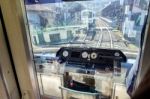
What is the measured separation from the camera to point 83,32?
108cm

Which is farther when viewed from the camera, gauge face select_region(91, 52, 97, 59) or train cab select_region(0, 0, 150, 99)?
gauge face select_region(91, 52, 97, 59)

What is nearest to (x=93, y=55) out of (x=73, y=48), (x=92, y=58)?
(x=92, y=58)

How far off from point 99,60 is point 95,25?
0.20 metres

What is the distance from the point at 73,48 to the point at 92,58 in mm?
125

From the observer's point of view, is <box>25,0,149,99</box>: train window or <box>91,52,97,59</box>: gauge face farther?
<box>91,52,97,59</box>: gauge face

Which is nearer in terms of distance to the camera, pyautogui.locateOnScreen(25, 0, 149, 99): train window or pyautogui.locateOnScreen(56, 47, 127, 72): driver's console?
pyautogui.locateOnScreen(25, 0, 149, 99): train window

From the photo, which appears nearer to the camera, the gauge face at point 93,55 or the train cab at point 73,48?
the train cab at point 73,48

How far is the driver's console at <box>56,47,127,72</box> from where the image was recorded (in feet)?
3.46

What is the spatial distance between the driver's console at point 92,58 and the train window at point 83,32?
0.01m

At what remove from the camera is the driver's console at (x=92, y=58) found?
1054mm

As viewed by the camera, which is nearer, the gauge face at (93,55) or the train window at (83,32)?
the train window at (83,32)

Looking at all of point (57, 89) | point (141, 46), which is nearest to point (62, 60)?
point (57, 89)

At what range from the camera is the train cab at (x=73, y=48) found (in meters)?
0.96

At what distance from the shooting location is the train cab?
37.7 inches
